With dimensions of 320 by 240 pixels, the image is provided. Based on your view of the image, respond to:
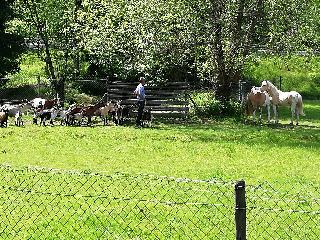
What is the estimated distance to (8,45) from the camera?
1228 inches

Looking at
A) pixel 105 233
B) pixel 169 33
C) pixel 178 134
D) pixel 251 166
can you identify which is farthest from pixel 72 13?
pixel 105 233

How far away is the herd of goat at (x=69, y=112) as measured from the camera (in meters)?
25.8

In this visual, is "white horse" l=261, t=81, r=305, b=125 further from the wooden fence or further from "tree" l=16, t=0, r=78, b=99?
"tree" l=16, t=0, r=78, b=99

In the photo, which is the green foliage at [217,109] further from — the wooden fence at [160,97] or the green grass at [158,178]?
the green grass at [158,178]

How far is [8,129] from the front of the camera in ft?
79.0

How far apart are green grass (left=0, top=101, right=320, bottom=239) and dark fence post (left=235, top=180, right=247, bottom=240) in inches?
54.4

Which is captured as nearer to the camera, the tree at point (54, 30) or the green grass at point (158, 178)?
the green grass at point (158, 178)

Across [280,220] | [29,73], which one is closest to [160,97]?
[29,73]

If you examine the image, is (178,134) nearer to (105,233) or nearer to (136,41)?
(136,41)

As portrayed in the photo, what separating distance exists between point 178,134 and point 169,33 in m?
7.87

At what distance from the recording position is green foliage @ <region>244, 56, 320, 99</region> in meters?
45.1

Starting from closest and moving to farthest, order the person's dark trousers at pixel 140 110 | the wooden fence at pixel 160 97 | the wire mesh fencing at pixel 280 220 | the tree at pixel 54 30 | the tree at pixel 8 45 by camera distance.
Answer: the wire mesh fencing at pixel 280 220 < the person's dark trousers at pixel 140 110 < the wooden fence at pixel 160 97 < the tree at pixel 8 45 < the tree at pixel 54 30

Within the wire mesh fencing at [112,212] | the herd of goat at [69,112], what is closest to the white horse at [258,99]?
the herd of goat at [69,112]

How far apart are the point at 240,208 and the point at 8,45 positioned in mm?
26040
